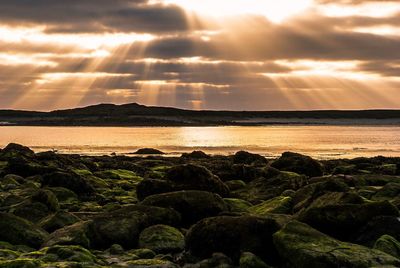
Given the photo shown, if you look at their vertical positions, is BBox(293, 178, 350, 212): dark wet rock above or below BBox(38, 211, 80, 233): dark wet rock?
above

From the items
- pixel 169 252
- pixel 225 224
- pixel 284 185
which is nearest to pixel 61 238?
pixel 169 252

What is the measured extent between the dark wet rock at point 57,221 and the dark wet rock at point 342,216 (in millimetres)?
7032

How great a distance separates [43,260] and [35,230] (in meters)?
2.74

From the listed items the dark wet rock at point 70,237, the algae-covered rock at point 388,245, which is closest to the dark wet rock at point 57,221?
the dark wet rock at point 70,237

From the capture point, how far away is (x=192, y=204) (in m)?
19.3

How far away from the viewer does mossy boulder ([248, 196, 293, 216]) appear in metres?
20.6

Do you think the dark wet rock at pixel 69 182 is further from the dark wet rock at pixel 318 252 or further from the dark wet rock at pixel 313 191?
the dark wet rock at pixel 318 252

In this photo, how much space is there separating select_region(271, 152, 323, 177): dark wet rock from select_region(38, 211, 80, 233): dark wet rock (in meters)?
16.6

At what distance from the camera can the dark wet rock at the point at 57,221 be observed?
59.3 ft

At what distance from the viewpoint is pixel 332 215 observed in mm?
16375

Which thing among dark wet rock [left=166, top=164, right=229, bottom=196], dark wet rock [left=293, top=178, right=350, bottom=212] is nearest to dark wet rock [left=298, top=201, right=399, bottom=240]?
dark wet rock [left=293, top=178, right=350, bottom=212]

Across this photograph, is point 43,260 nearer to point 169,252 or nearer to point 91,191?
point 169,252

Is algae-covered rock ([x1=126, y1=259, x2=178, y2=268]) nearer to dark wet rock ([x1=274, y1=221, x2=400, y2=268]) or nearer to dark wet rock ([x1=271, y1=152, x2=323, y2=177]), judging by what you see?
dark wet rock ([x1=274, y1=221, x2=400, y2=268])

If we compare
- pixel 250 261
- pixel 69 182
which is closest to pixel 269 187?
pixel 69 182
